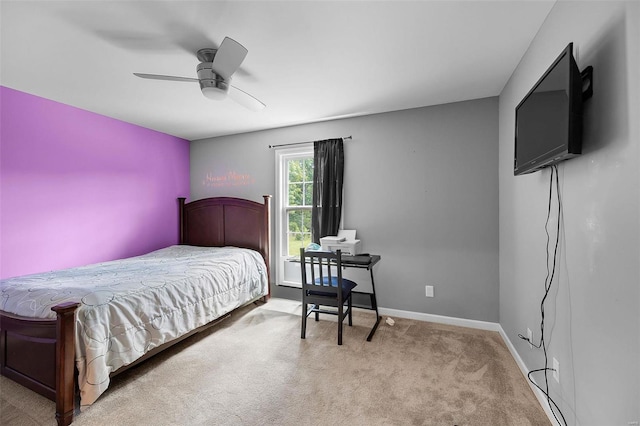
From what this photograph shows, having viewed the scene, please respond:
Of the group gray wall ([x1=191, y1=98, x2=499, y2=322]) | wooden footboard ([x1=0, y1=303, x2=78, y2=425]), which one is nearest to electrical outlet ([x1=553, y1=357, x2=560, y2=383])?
gray wall ([x1=191, y1=98, x2=499, y2=322])

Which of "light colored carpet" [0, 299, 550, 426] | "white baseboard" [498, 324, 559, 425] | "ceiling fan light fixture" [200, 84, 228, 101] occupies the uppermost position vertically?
"ceiling fan light fixture" [200, 84, 228, 101]

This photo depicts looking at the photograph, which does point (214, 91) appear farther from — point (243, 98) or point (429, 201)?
point (429, 201)

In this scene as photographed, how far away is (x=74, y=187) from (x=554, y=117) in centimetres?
415

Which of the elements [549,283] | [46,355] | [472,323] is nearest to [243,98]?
[46,355]

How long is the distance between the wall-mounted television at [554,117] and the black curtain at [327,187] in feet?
Answer: 6.28

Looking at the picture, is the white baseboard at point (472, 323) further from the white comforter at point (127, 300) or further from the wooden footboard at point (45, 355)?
the wooden footboard at point (45, 355)

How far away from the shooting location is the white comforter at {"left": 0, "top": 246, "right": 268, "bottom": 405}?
170 cm

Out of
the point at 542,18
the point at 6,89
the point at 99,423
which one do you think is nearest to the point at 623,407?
the point at 542,18

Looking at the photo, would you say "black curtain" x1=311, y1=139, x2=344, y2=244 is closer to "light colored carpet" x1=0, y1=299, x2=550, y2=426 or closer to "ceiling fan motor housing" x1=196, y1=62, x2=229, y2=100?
"light colored carpet" x1=0, y1=299, x2=550, y2=426

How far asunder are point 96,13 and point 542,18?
261 cm

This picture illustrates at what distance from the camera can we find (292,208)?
380 centimetres

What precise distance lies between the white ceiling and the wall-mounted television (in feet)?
1.77

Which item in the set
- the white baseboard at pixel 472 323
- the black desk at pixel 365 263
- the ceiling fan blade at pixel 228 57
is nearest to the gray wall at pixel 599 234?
the white baseboard at pixel 472 323

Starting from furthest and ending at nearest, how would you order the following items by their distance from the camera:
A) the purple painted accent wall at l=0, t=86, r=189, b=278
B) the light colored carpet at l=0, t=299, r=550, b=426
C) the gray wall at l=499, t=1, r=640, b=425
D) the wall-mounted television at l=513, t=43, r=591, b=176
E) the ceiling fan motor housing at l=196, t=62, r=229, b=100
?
the purple painted accent wall at l=0, t=86, r=189, b=278 → the ceiling fan motor housing at l=196, t=62, r=229, b=100 → the light colored carpet at l=0, t=299, r=550, b=426 → the wall-mounted television at l=513, t=43, r=591, b=176 → the gray wall at l=499, t=1, r=640, b=425
